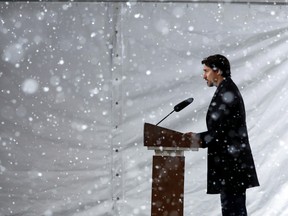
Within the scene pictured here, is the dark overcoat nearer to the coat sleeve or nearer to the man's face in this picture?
the coat sleeve

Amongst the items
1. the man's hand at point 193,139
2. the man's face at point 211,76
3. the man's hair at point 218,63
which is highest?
the man's hair at point 218,63

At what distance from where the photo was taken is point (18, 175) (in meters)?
4.19

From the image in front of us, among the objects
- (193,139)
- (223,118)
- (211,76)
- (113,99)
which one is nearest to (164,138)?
(193,139)

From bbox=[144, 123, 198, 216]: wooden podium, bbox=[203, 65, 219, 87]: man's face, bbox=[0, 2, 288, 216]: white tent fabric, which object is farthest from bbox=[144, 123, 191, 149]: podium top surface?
bbox=[0, 2, 288, 216]: white tent fabric

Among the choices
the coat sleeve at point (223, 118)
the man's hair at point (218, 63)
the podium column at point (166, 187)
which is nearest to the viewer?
the podium column at point (166, 187)

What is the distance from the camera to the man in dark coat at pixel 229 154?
274cm

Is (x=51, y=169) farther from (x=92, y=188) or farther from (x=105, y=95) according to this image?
(x=105, y=95)

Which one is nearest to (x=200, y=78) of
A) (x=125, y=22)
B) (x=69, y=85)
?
(x=125, y=22)

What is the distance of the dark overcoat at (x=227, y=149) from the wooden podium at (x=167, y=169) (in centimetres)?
29

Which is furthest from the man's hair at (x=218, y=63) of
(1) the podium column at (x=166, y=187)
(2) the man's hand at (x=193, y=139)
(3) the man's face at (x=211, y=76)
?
(1) the podium column at (x=166, y=187)

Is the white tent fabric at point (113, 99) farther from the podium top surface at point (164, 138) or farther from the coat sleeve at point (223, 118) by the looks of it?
the podium top surface at point (164, 138)

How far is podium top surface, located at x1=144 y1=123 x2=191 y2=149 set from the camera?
2.49 meters

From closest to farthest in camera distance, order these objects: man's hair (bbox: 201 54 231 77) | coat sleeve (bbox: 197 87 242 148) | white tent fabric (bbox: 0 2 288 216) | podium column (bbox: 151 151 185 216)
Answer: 1. podium column (bbox: 151 151 185 216)
2. coat sleeve (bbox: 197 87 242 148)
3. man's hair (bbox: 201 54 231 77)
4. white tent fabric (bbox: 0 2 288 216)

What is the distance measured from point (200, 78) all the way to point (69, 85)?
1074mm
